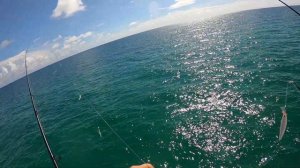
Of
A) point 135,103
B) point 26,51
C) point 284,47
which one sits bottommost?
point 284,47

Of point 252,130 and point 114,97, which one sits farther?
point 114,97

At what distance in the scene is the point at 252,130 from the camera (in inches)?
672

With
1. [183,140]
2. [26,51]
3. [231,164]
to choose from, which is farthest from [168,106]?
[26,51]

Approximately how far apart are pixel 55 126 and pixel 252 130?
26106 millimetres

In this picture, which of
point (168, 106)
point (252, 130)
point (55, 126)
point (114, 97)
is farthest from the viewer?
point (114, 97)

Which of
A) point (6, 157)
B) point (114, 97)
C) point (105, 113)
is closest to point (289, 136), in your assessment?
point (105, 113)

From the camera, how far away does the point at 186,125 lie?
19.7 m

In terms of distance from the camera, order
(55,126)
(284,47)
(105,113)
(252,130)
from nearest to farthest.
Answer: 1. (252,130)
2. (105,113)
3. (55,126)
4. (284,47)

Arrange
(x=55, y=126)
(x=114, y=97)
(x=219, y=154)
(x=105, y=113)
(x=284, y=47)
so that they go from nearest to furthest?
1. (x=219, y=154)
2. (x=105, y=113)
3. (x=55, y=126)
4. (x=114, y=97)
5. (x=284, y=47)

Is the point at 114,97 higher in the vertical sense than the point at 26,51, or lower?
lower

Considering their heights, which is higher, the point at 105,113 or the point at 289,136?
the point at 105,113

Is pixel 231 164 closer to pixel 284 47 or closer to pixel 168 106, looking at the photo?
pixel 168 106

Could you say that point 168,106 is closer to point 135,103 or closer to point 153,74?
point 135,103

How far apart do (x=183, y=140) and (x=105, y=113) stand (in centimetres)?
1384
